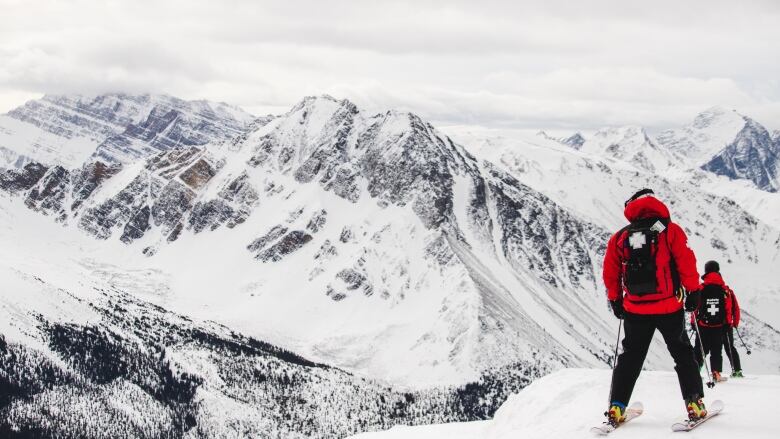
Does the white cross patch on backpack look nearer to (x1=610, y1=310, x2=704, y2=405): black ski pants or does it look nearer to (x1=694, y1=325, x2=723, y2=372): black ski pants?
(x1=610, y1=310, x2=704, y2=405): black ski pants

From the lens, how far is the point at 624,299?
1773cm

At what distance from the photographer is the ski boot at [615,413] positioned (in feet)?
58.1

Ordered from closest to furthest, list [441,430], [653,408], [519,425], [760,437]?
1. [760,437]
2. [653,408]
3. [519,425]
4. [441,430]

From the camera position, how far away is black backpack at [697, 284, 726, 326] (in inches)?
1019

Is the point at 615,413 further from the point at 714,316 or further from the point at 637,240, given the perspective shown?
the point at 714,316

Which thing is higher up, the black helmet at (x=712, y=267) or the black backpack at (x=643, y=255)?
the black backpack at (x=643, y=255)

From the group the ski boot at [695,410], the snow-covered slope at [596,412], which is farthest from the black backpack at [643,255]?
the snow-covered slope at [596,412]

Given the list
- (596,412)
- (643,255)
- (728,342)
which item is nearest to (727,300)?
(728,342)

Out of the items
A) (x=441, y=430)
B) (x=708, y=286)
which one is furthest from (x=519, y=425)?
(x=708, y=286)

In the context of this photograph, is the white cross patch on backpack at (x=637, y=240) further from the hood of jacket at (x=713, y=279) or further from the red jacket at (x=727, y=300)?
the hood of jacket at (x=713, y=279)

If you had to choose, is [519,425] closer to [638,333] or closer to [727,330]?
[638,333]

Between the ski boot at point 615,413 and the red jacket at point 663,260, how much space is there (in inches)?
95.0

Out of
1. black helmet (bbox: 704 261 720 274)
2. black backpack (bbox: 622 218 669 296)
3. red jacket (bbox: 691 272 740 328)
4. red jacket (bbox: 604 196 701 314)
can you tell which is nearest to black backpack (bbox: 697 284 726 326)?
red jacket (bbox: 691 272 740 328)

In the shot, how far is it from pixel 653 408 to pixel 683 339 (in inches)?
118
